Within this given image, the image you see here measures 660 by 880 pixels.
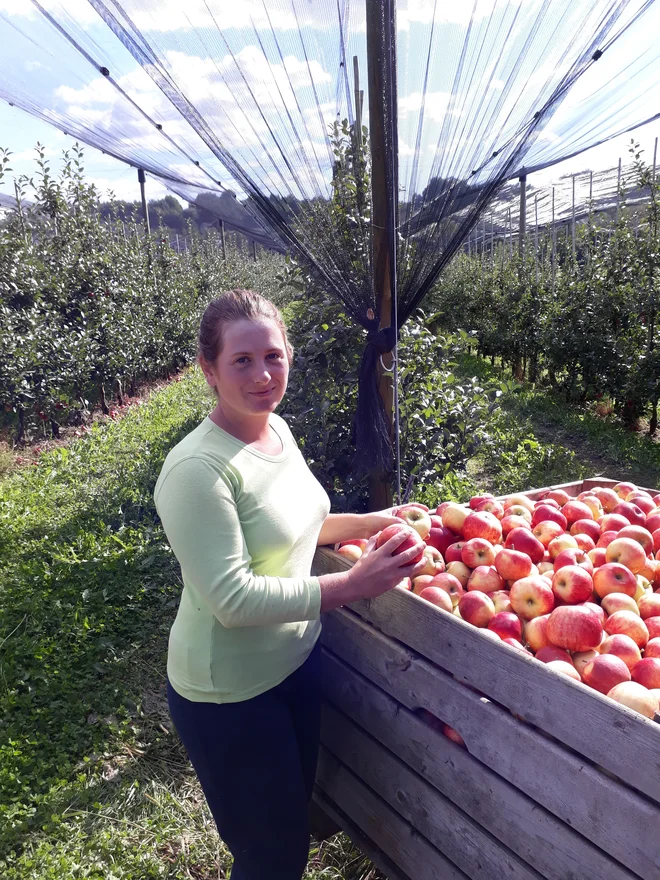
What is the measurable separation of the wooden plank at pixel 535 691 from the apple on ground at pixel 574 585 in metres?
0.41

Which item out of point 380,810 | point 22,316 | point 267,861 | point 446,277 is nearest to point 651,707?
point 380,810

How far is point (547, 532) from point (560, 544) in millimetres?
109

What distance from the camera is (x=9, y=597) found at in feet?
12.0

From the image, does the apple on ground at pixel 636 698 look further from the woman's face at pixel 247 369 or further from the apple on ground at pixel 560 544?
the woman's face at pixel 247 369

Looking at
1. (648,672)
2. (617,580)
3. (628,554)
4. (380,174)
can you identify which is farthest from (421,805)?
(380,174)

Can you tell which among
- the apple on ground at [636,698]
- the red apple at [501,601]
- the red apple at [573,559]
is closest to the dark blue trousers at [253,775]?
the red apple at [501,601]

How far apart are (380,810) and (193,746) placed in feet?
1.89

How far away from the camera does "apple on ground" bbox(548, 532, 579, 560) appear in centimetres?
192

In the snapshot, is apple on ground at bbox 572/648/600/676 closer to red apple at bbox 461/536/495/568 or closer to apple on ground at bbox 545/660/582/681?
apple on ground at bbox 545/660/582/681

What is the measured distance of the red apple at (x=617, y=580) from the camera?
1.69 metres

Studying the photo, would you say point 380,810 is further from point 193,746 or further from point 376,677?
point 193,746

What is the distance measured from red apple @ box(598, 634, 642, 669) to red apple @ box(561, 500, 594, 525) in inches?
27.8

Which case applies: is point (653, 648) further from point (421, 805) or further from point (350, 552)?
point (350, 552)

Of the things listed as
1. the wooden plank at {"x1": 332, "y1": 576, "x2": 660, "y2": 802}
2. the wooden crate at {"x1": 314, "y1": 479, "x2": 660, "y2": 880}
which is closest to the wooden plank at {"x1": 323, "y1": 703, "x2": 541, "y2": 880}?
the wooden crate at {"x1": 314, "y1": 479, "x2": 660, "y2": 880}
